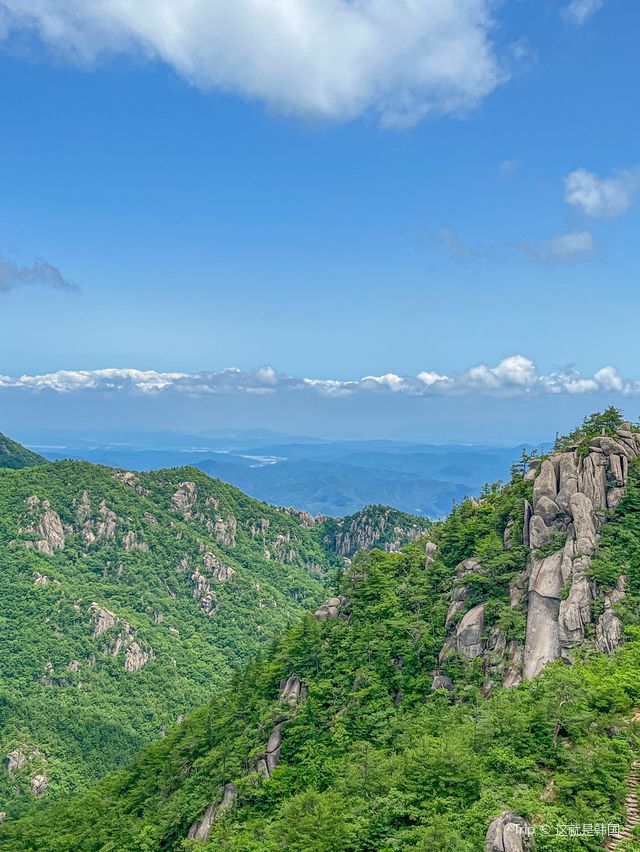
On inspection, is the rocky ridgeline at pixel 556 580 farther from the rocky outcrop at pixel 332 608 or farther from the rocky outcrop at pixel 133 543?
the rocky outcrop at pixel 133 543

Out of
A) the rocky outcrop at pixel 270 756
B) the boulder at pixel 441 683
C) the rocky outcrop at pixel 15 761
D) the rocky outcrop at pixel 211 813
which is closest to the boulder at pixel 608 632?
the boulder at pixel 441 683

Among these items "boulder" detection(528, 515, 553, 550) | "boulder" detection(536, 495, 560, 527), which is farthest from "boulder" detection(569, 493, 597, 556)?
"boulder" detection(528, 515, 553, 550)

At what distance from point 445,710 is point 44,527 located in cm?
13851

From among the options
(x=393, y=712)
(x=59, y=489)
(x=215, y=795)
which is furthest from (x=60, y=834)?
(x=59, y=489)

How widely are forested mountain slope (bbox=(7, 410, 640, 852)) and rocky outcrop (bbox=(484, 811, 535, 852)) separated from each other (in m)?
0.06

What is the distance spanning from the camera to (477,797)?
2614cm

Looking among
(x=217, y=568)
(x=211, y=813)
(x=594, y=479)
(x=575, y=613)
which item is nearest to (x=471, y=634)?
(x=575, y=613)

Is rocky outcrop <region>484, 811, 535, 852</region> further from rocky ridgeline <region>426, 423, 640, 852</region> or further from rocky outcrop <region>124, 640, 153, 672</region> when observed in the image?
rocky outcrop <region>124, 640, 153, 672</region>

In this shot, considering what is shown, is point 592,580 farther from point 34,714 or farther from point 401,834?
point 34,714

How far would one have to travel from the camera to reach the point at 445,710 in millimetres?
37438

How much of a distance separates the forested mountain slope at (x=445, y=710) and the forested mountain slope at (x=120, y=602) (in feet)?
137

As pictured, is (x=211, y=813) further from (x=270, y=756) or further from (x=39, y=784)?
(x=39, y=784)

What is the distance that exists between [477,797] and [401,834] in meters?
3.48

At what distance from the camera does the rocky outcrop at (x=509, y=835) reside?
2138 centimetres
